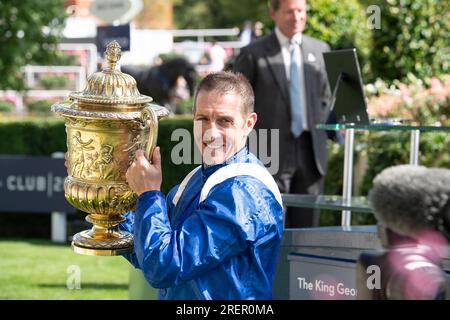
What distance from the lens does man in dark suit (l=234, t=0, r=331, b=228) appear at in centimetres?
589

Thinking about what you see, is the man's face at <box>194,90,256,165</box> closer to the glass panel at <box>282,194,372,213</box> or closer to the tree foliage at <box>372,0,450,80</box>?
the glass panel at <box>282,194,372,213</box>

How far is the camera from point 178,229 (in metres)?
2.62

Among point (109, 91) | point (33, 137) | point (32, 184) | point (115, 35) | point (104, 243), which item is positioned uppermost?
point (115, 35)

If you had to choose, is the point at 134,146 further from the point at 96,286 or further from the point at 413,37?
the point at 413,37

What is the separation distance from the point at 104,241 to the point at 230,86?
68cm

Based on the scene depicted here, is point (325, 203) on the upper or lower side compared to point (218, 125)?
lower

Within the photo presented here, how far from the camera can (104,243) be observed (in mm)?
2984

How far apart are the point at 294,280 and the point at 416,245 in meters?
1.85

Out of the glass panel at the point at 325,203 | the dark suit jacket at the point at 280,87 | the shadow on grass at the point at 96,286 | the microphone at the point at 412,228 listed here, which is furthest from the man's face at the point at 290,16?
the microphone at the point at 412,228

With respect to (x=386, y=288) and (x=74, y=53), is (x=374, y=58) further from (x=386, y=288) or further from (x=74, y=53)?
(x=74, y=53)

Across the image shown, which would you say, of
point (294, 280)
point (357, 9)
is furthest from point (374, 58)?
point (294, 280)
